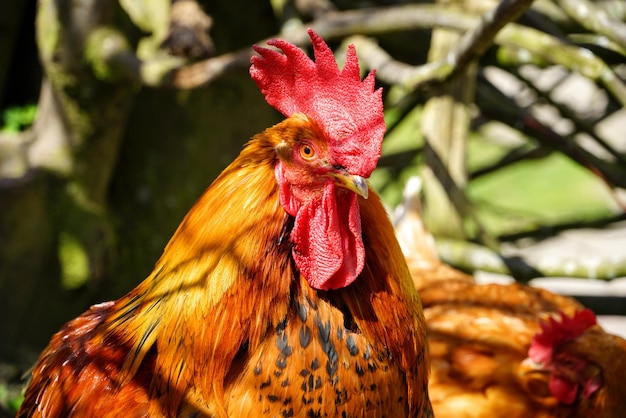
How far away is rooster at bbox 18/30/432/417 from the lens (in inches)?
87.7

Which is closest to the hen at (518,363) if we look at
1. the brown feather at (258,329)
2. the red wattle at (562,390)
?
the red wattle at (562,390)

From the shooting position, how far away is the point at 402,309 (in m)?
2.39

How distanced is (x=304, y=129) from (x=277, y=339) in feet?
2.01

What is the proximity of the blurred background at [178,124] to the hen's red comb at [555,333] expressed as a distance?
752 mm

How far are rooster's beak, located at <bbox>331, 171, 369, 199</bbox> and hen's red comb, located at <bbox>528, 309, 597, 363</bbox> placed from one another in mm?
1583

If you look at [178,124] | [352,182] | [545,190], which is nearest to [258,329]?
[352,182]

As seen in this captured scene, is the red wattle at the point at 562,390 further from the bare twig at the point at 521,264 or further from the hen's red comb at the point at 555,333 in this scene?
the bare twig at the point at 521,264

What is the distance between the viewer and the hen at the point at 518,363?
10.7ft

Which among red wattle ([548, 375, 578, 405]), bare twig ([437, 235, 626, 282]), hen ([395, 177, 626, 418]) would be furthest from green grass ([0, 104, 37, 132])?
red wattle ([548, 375, 578, 405])

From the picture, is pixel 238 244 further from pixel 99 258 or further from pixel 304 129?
pixel 99 258

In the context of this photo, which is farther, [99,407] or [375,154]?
[99,407]

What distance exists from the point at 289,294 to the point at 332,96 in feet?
1.98

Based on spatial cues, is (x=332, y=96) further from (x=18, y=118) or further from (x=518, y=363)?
(x=18, y=118)

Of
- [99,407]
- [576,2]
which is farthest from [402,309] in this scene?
[576,2]
